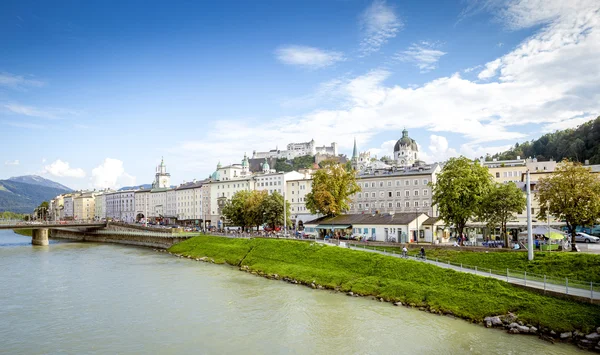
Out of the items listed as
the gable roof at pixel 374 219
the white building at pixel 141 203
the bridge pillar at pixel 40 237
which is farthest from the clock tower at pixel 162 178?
the gable roof at pixel 374 219

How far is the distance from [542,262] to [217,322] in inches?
992

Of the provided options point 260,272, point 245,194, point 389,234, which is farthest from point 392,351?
point 245,194

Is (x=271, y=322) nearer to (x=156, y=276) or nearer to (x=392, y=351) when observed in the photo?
(x=392, y=351)

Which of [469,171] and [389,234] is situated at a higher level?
[469,171]

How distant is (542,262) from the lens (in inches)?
1272

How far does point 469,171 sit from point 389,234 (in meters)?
12.6

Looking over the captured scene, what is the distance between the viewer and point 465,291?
3048 cm

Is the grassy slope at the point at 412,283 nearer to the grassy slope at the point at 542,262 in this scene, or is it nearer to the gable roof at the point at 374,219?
the grassy slope at the point at 542,262

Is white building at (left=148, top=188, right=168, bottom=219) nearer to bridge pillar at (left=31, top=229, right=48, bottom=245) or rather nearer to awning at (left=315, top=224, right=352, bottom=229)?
bridge pillar at (left=31, top=229, right=48, bottom=245)

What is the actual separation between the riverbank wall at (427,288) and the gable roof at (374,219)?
9.67 meters

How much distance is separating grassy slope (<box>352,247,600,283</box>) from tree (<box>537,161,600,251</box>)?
4.88 m

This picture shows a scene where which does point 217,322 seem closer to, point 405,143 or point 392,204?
point 392,204

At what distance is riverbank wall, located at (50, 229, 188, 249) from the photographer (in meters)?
82.0

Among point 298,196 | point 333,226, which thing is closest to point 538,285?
point 333,226
